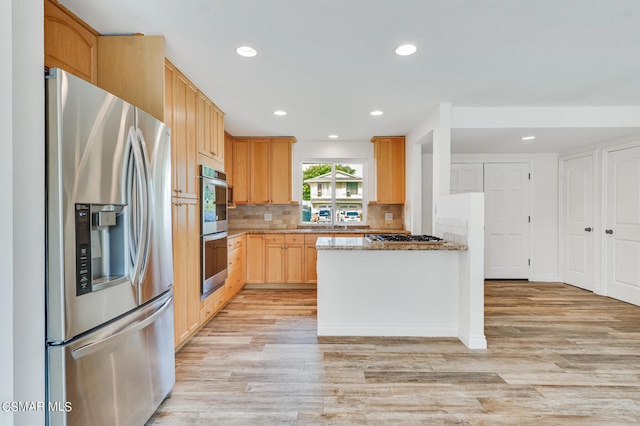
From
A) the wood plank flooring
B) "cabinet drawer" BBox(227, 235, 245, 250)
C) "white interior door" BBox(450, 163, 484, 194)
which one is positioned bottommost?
the wood plank flooring

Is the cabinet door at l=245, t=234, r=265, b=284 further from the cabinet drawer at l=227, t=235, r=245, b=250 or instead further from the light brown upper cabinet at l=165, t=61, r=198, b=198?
the light brown upper cabinet at l=165, t=61, r=198, b=198

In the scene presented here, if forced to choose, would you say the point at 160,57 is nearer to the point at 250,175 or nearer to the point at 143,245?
the point at 143,245

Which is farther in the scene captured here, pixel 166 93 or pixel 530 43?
pixel 166 93

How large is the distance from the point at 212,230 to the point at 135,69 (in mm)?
1565

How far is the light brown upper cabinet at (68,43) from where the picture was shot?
5.74 ft

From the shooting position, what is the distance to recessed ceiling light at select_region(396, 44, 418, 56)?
2.24m

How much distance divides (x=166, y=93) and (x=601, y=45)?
123 inches

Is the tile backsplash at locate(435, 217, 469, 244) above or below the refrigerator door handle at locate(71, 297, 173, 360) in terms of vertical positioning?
above

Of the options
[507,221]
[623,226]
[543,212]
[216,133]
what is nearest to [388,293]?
[216,133]

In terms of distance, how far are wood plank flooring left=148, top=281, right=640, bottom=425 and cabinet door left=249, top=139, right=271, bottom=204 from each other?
2.10 metres
